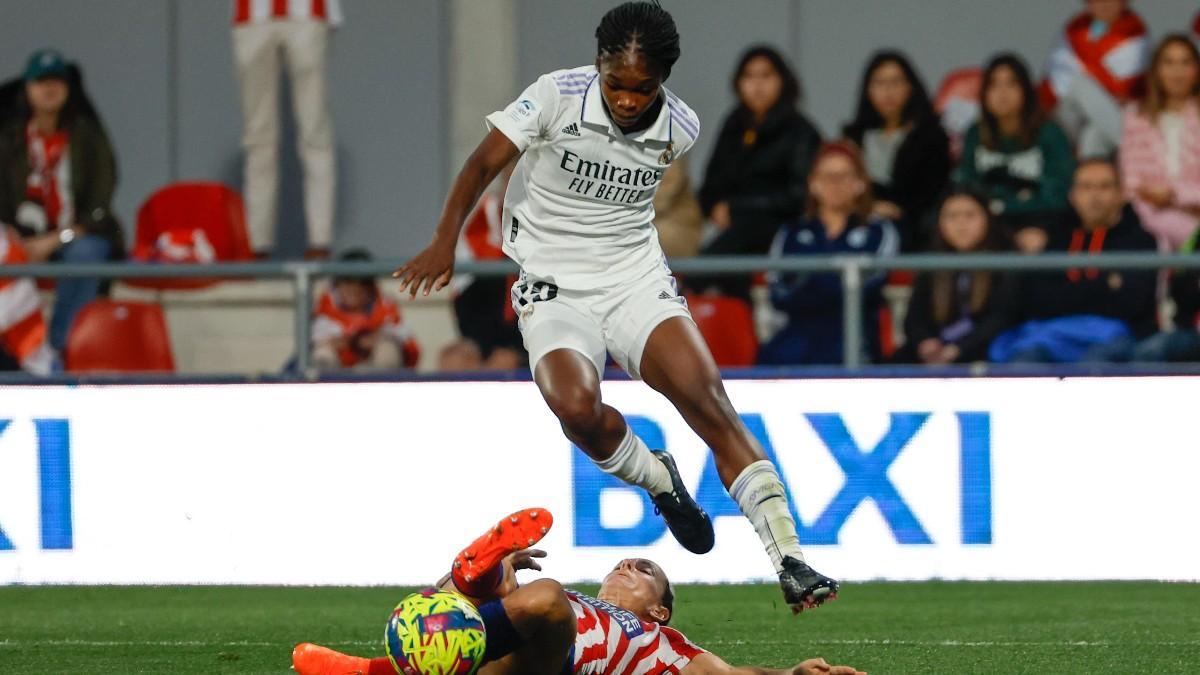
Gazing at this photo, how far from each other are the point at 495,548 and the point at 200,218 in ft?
24.1

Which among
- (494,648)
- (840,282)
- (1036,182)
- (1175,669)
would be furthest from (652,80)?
(1036,182)

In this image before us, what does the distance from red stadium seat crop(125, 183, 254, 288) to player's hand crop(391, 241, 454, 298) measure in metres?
6.39

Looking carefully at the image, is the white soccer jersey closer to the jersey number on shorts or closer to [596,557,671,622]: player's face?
the jersey number on shorts

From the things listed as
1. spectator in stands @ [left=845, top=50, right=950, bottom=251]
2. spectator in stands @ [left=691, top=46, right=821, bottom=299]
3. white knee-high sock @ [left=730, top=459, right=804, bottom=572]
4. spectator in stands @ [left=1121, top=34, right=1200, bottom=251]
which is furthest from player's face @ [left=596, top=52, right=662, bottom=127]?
spectator in stands @ [left=1121, top=34, right=1200, bottom=251]

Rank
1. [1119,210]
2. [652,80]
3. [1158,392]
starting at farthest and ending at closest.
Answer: [1119,210] < [1158,392] < [652,80]

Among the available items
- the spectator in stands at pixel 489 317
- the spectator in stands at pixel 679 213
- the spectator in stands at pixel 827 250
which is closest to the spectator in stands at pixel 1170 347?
the spectator in stands at pixel 827 250

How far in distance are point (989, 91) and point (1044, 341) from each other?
155 centimetres

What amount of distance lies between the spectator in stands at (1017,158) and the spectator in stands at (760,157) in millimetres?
910

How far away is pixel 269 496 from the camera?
33.4 ft

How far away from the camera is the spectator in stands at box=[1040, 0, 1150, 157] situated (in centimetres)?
1203

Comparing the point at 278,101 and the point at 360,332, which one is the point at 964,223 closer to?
the point at 360,332

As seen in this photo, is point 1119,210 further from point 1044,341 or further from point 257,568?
point 257,568

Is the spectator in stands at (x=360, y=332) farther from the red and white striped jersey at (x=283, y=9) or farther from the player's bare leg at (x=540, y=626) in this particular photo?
the player's bare leg at (x=540, y=626)

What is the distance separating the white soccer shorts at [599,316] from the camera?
7168mm
